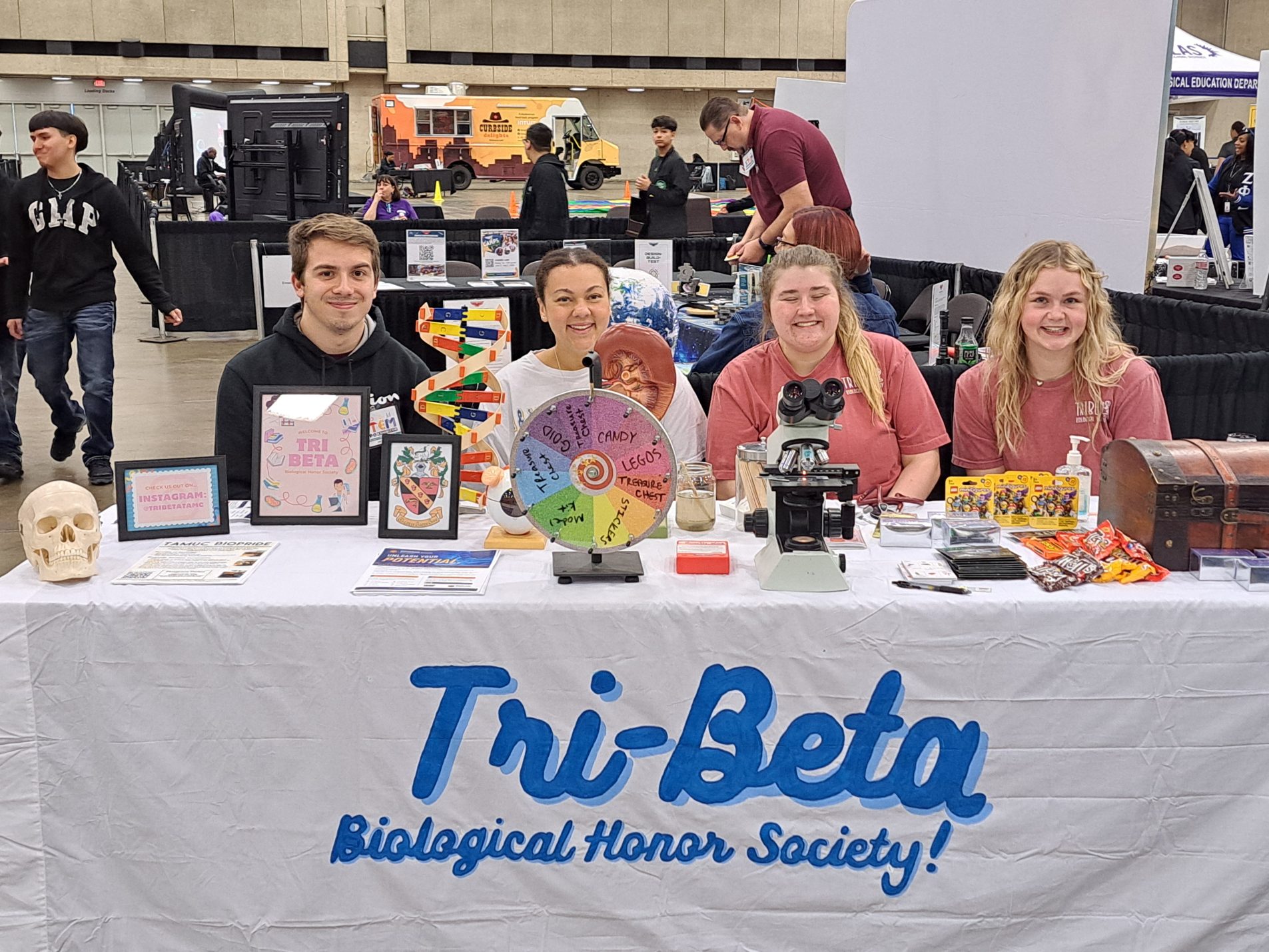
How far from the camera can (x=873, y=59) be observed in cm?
845

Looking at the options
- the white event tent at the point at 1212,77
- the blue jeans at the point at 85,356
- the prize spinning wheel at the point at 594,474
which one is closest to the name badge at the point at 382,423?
the prize spinning wheel at the point at 594,474

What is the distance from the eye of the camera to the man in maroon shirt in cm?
554

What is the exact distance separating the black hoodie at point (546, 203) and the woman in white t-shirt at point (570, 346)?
234 inches

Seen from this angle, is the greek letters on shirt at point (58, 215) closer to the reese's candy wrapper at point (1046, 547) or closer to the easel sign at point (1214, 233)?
the reese's candy wrapper at point (1046, 547)

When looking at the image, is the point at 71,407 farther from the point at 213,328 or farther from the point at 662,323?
the point at 213,328

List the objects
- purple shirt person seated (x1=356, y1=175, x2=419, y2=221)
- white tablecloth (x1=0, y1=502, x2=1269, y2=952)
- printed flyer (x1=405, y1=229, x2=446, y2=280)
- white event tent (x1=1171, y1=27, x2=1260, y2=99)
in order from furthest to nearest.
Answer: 1. purple shirt person seated (x1=356, y1=175, x2=419, y2=221)
2. white event tent (x1=1171, y1=27, x2=1260, y2=99)
3. printed flyer (x1=405, y1=229, x2=446, y2=280)
4. white tablecloth (x1=0, y1=502, x2=1269, y2=952)

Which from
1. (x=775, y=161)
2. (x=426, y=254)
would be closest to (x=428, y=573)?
(x=775, y=161)

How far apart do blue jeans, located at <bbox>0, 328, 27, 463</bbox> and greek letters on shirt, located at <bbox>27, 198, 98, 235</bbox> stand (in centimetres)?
53

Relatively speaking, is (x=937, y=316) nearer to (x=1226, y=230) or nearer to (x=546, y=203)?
(x=546, y=203)

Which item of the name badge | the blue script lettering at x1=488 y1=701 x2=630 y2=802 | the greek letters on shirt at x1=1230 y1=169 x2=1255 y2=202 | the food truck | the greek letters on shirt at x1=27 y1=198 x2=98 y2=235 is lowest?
the blue script lettering at x1=488 y1=701 x2=630 y2=802

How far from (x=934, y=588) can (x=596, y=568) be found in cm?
54

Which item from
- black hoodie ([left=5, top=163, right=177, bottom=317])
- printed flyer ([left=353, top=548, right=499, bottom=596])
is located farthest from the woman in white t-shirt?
black hoodie ([left=5, top=163, right=177, bottom=317])

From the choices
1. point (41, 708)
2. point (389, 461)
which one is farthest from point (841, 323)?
point (41, 708)

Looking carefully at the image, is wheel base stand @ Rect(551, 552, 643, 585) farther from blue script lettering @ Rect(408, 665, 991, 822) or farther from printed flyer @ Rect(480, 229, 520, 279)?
printed flyer @ Rect(480, 229, 520, 279)
